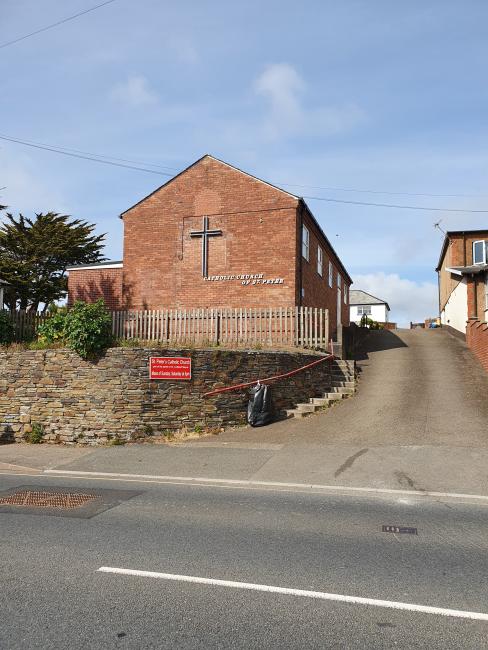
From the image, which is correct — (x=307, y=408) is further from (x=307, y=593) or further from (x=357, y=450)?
(x=307, y=593)

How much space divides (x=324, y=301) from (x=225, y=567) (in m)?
21.7

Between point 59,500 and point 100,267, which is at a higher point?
point 100,267

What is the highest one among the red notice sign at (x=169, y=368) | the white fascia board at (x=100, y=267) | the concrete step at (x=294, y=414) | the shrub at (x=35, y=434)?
the white fascia board at (x=100, y=267)

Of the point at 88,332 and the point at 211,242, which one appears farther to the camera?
the point at 211,242

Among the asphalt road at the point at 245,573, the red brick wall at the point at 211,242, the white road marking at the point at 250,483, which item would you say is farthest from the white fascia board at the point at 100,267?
the asphalt road at the point at 245,573

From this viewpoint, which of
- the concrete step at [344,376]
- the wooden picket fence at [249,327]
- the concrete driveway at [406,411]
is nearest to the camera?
the concrete driveway at [406,411]

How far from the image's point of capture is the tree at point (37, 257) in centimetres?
3019

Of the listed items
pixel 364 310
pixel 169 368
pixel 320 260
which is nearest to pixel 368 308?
pixel 364 310

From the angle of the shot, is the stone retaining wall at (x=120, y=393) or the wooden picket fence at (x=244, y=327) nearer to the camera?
the stone retaining wall at (x=120, y=393)

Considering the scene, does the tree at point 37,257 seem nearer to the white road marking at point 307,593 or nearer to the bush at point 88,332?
the bush at point 88,332

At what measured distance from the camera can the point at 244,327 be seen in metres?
16.9

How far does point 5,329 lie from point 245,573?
14.4m

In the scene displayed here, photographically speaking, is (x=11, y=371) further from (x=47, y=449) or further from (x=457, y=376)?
(x=457, y=376)

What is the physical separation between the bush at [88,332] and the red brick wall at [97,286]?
783 centimetres
